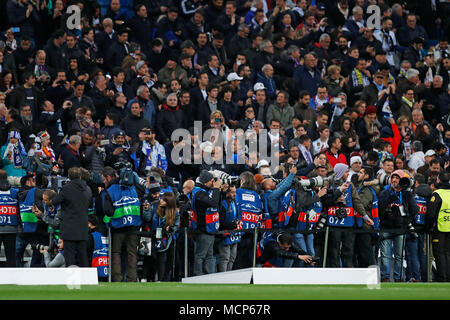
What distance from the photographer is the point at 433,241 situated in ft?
58.9

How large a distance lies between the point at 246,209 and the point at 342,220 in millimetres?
1878

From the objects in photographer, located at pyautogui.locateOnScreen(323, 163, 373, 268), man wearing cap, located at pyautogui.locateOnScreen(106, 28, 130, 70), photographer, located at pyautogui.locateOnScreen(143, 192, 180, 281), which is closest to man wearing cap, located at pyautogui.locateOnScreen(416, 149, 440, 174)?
photographer, located at pyautogui.locateOnScreen(323, 163, 373, 268)

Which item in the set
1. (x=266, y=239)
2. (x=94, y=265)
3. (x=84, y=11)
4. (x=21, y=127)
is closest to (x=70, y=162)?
(x=21, y=127)

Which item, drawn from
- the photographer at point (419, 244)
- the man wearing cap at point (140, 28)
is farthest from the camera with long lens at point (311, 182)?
the man wearing cap at point (140, 28)

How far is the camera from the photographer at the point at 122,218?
16891 mm

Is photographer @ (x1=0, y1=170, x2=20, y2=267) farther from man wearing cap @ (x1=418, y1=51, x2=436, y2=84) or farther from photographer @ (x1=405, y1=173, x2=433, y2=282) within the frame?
man wearing cap @ (x1=418, y1=51, x2=436, y2=84)

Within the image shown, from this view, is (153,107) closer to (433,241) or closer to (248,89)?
(248,89)

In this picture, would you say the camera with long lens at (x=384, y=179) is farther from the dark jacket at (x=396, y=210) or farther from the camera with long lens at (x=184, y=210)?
the camera with long lens at (x=184, y=210)

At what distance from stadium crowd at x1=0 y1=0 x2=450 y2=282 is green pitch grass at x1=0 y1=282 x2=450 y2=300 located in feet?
9.04

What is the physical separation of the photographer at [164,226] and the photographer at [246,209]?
1.13 meters

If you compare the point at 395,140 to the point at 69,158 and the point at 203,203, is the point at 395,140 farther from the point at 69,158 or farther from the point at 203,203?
the point at 69,158

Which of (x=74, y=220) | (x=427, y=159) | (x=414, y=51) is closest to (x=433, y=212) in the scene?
(x=427, y=159)

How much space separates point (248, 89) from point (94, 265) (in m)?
7.55

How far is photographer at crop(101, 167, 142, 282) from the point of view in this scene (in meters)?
16.9
